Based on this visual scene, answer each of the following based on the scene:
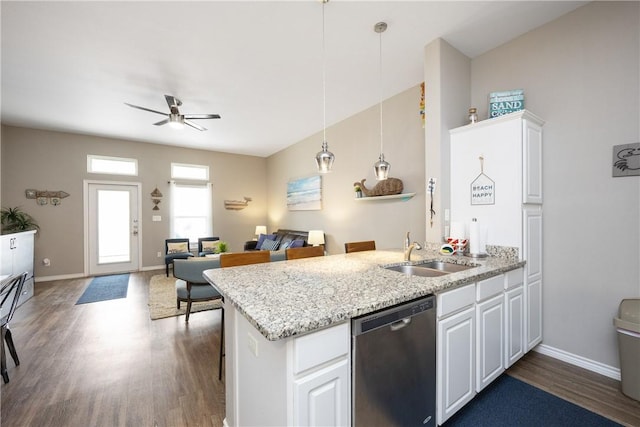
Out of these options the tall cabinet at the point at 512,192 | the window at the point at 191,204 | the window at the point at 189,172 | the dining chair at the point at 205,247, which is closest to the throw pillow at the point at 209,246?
the dining chair at the point at 205,247

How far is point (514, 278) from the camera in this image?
209 centimetres

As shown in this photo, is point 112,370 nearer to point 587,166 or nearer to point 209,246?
point 209,246

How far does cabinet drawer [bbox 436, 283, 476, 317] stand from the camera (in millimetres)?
1500

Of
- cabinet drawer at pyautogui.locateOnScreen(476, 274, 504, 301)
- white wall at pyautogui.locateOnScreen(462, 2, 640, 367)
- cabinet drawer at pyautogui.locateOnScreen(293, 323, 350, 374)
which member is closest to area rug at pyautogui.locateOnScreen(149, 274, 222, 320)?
cabinet drawer at pyautogui.locateOnScreen(293, 323, 350, 374)

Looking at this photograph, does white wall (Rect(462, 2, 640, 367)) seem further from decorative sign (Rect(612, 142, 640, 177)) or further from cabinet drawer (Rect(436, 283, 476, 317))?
cabinet drawer (Rect(436, 283, 476, 317))

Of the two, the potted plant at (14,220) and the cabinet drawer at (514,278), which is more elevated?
the potted plant at (14,220)

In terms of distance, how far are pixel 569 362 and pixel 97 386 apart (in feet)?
12.7

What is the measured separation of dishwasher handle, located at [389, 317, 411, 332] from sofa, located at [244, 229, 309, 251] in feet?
12.5

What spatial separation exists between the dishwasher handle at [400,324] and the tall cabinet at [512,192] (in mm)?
1221

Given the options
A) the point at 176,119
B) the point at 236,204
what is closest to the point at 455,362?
the point at 176,119

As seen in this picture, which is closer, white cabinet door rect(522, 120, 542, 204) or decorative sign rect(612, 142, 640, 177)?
decorative sign rect(612, 142, 640, 177)

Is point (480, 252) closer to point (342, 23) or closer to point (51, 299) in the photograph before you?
point (342, 23)

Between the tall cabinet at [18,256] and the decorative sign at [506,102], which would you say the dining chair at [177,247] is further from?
the decorative sign at [506,102]

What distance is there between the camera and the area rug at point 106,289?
413cm
